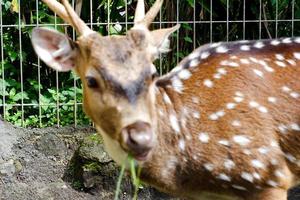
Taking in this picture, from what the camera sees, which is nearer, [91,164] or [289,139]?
[289,139]

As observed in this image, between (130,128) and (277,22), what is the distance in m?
3.98

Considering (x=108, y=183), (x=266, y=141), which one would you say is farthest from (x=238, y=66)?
(x=108, y=183)

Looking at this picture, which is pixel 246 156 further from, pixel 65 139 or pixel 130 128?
pixel 65 139

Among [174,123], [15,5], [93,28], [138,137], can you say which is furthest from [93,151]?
[138,137]

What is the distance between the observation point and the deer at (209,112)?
16.7 ft

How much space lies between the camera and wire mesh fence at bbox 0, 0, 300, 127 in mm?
8312

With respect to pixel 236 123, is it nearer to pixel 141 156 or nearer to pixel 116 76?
pixel 141 156

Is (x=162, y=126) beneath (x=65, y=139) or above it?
above

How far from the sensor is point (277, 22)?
823cm

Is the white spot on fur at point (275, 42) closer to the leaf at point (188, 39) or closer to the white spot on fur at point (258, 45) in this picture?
the white spot on fur at point (258, 45)

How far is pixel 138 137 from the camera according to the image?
4543mm

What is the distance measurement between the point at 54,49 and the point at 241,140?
1303 millimetres

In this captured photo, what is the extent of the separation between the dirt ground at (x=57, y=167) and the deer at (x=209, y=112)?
2.24m

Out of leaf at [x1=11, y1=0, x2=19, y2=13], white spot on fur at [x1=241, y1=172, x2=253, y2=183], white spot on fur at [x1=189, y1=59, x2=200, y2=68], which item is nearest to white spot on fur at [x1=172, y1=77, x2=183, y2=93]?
white spot on fur at [x1=189, y1=59, x2=200, y2=68]
